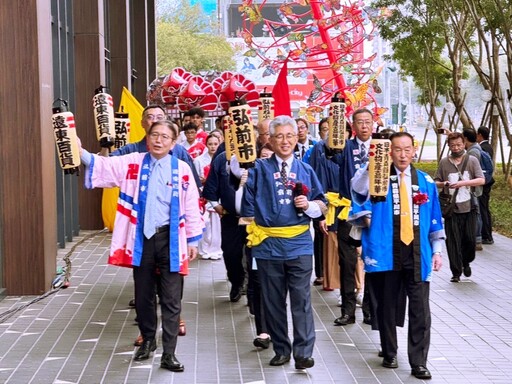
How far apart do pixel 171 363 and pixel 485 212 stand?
10.0 meters

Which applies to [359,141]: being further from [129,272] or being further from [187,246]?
[129,272]

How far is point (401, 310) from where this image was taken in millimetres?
7598

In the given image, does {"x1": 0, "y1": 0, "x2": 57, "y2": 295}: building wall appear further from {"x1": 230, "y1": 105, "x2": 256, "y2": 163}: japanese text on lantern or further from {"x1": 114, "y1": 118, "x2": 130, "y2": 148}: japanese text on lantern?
{"x1": 230, "y1": 105, "x2": 256, "y2": 163}: japanese text on lantern

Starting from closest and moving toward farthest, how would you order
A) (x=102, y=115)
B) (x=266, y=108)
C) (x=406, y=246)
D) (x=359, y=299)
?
(x=406, y=246) < (x=102, y=115) < (x=266, y=108) < (x=359, y=299)

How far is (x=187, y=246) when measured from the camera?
7707mm

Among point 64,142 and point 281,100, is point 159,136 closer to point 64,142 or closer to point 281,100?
point 64,142

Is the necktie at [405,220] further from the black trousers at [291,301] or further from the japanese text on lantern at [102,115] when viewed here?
the japanese text on lantern at [102,115]

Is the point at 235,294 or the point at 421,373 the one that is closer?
the point at 421,373

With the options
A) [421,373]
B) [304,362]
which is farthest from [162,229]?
[421,373]

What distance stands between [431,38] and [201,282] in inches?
888

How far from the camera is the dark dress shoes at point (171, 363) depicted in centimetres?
743

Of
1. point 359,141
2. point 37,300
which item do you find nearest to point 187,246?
point 359,141

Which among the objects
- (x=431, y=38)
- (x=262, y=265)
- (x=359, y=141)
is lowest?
(x=262, y=265)

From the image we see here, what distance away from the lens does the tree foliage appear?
5844 cm
